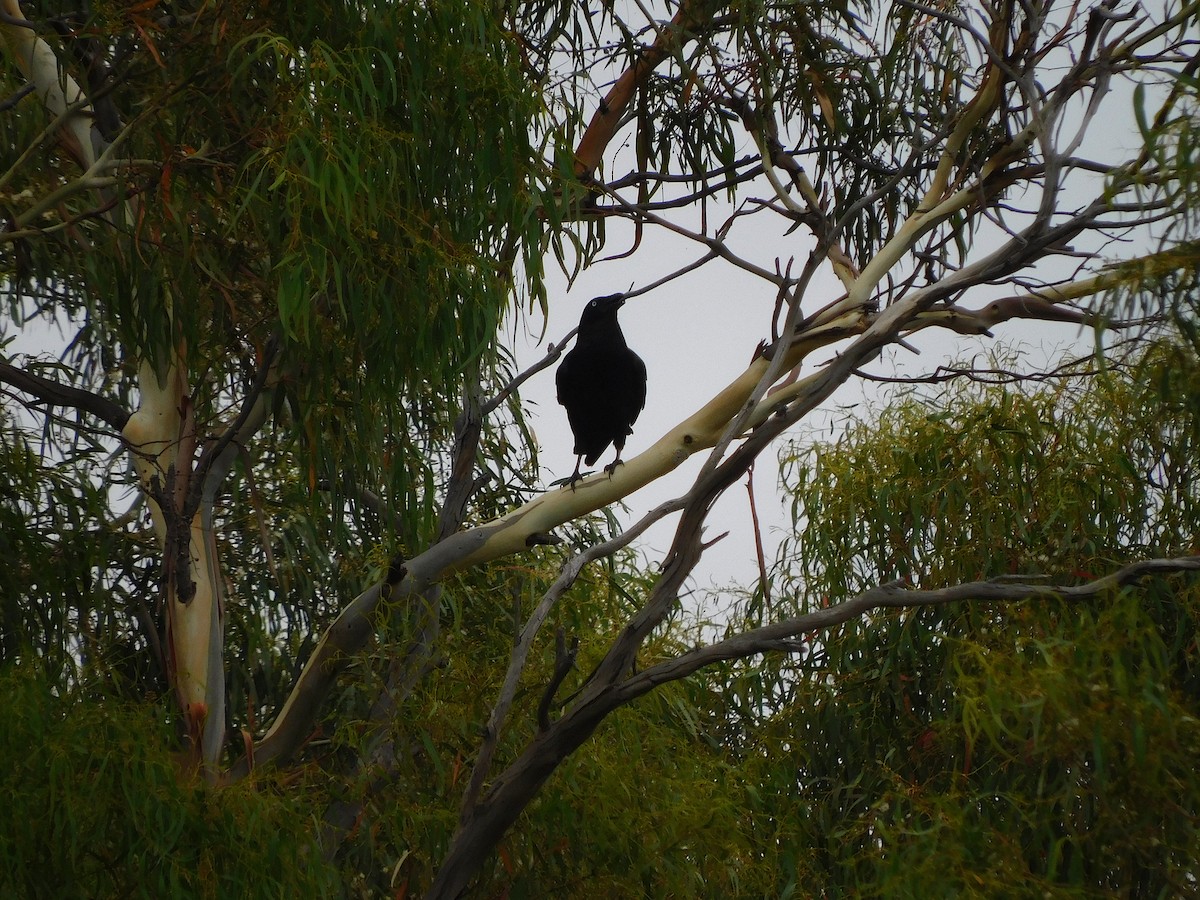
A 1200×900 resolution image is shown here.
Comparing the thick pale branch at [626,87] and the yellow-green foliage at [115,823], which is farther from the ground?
the thick pale branch at [626,87]

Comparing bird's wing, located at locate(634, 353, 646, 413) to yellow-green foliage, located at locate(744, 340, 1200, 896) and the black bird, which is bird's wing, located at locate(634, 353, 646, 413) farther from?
yellow-green foliage, located at locate(744, 340, 1200, 896)

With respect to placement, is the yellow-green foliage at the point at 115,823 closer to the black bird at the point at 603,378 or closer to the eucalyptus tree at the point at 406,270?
the eucalyptus tree at the point at 406,270

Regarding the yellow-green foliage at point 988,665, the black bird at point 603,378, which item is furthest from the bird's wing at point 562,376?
the yellow-green foliage at point 988,665

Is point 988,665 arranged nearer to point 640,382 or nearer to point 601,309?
point 640,382

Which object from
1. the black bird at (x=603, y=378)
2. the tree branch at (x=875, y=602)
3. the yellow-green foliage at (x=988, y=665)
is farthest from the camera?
the black bird at (x=603, y=378)

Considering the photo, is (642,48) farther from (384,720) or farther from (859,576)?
(384,720)

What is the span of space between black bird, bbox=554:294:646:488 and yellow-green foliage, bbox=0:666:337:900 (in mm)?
1793

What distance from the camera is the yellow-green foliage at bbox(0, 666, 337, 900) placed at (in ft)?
7.88

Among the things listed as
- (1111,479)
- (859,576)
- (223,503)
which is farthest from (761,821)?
(223,503)

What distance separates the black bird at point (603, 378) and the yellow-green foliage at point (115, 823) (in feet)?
5.88

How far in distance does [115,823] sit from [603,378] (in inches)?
82.7

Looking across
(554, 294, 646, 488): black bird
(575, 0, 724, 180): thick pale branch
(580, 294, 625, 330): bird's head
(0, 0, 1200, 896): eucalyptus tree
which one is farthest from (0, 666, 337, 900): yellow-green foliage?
(580, 294, 625, 330): bird's head

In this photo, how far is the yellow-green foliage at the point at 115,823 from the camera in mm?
2400

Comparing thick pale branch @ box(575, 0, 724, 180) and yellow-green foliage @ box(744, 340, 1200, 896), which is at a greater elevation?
thick pale branch @ box(575, 0, 724, 180)
